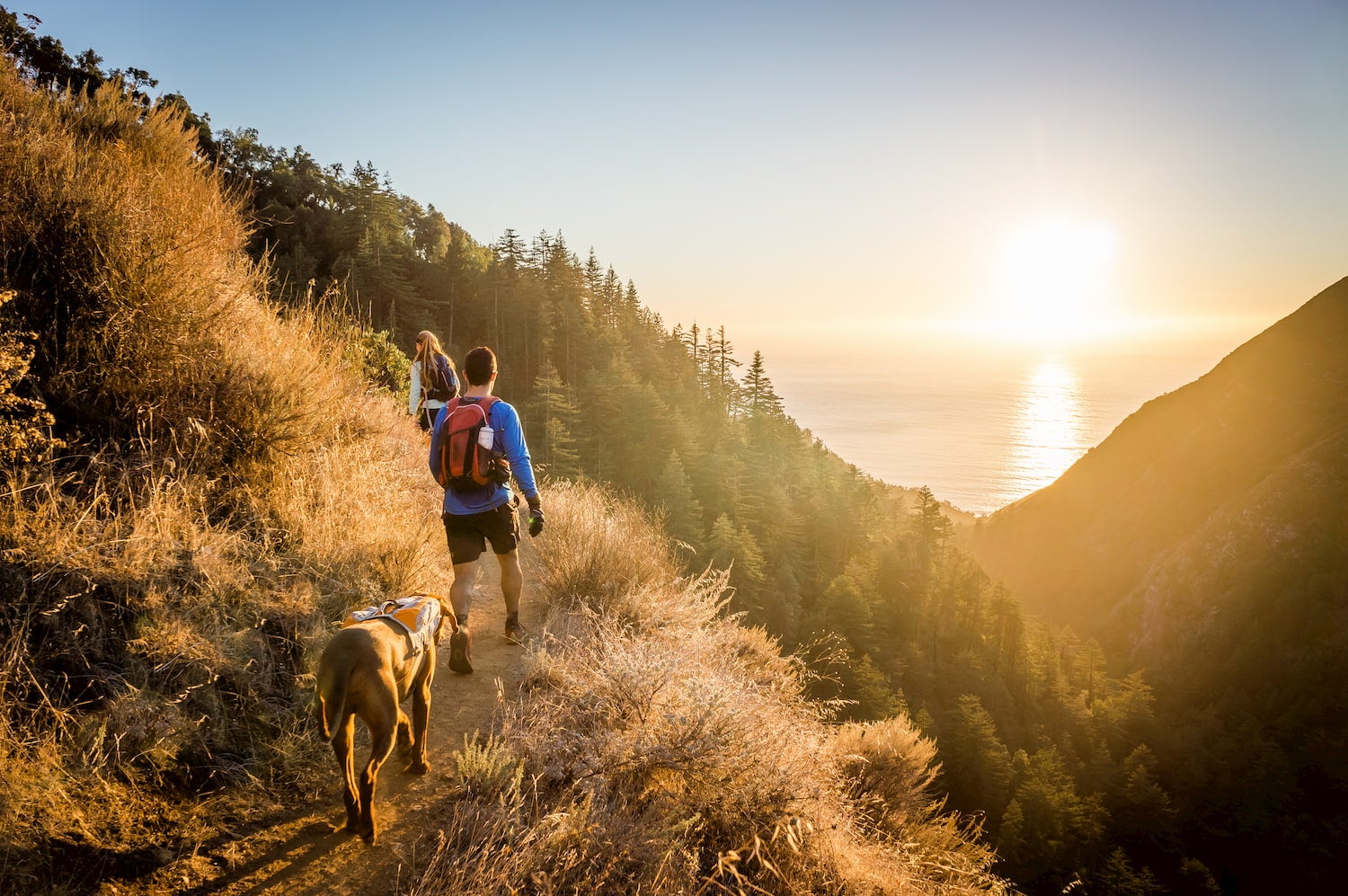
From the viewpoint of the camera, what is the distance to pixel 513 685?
402 centimetres

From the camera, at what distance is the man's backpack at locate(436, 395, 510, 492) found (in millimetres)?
3721

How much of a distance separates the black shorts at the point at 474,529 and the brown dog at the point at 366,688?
1145mm

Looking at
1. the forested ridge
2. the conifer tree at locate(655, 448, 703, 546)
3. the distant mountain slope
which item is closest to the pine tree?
the forested ridge

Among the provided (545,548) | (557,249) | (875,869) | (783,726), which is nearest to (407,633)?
(783,726)

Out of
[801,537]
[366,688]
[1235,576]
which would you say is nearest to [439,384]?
[366,688]

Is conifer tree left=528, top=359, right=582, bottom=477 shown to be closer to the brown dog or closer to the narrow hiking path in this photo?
the narrow hiking path

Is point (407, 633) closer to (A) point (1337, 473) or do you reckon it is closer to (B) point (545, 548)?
(B) point (545, 548)

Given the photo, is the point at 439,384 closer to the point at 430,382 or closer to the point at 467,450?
the point at 430,382

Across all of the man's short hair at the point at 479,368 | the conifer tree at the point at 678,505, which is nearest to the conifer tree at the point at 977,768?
the conifer tree at the point at 678,505

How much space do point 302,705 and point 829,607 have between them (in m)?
42.2

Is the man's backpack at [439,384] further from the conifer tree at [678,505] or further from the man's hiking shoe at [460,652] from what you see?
the conifer tree at [678,505]

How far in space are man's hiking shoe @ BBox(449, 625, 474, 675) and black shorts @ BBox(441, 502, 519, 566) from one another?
482 millimetres

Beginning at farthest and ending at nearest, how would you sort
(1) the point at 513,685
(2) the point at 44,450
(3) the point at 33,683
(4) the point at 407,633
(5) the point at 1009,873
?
(5) the point at 1009,873, (1) the point at 513,685, (2) the point at 44,450, (4) the point at 407,633, (3) the point at 33,683

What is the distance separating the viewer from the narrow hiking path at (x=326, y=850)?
7.13 ft
